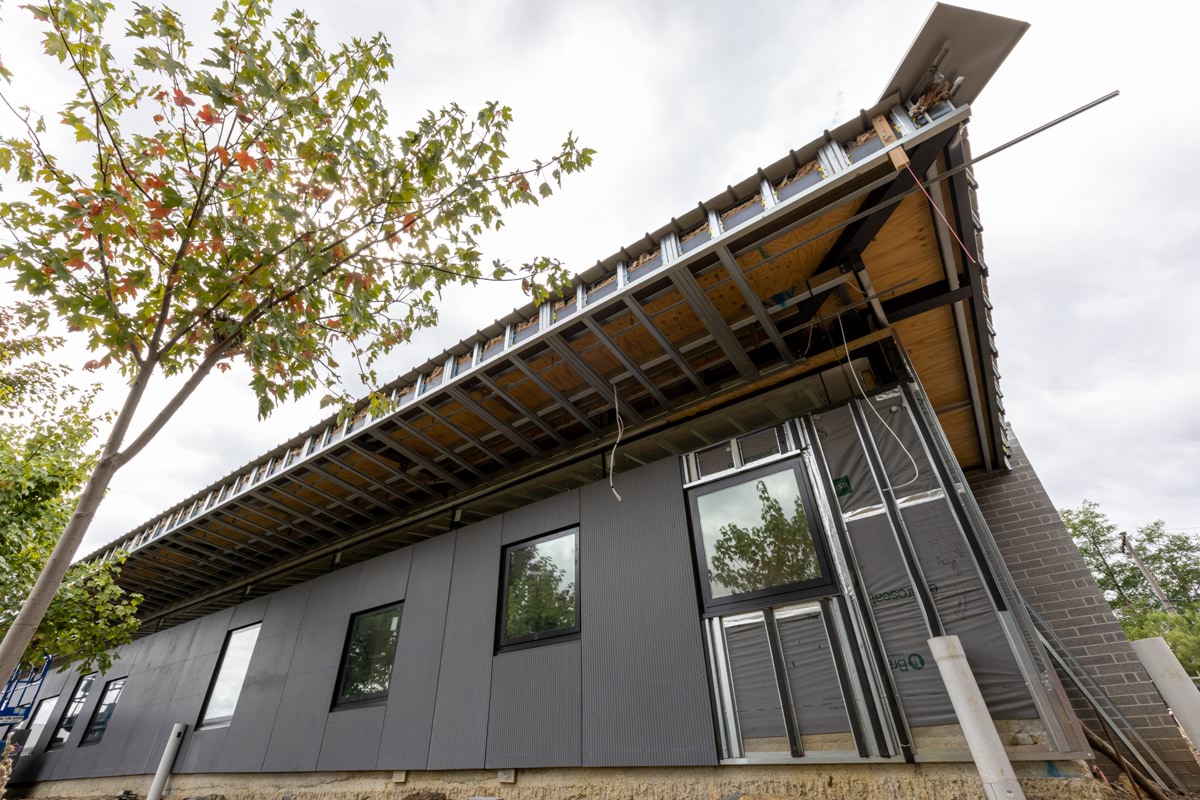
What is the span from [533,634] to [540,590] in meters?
0.45

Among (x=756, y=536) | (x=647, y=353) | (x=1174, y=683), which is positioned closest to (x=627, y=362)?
(x=647, y=353)

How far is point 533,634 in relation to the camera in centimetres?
519

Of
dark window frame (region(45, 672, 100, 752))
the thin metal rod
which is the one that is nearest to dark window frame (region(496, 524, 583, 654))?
the thin metal rod

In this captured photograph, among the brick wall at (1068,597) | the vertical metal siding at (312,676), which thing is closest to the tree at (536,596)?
the vertical metal siding at (312,676)

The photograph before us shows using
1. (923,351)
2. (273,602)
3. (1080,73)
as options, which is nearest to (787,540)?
(923,351)

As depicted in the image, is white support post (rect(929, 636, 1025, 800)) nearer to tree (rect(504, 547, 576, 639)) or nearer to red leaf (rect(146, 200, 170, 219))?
tree (rect(504, 547, 576, 639))

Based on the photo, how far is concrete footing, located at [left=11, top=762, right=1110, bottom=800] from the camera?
2.82 metres

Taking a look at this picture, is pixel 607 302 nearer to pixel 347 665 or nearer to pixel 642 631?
pixel 642 631

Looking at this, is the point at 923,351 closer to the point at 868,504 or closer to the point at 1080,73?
the point at 868,504

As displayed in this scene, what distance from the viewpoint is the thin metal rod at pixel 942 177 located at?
2668mm

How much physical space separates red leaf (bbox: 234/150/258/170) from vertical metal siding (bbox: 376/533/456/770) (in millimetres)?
4640

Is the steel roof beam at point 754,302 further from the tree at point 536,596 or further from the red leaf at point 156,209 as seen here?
the red leaf at point 156,209

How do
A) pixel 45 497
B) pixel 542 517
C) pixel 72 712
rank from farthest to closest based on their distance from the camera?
1. pixel 72 712
2. pixel 45 497
3. pixel 542 517

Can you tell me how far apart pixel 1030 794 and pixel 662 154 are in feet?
19.7
